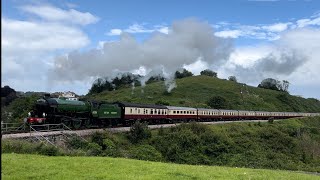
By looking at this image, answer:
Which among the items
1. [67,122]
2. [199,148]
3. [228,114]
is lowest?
[199,148]

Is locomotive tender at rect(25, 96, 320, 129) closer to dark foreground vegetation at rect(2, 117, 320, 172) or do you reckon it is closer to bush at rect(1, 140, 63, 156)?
dark foreground vegetation at rect(2, 117, 320, 172)

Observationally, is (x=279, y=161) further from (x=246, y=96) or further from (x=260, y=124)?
(x=246, y=96)

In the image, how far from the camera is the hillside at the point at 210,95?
102688 millimetres

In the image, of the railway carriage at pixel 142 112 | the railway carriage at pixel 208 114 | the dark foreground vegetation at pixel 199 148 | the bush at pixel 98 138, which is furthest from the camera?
the railway carriage at pixel 208 114

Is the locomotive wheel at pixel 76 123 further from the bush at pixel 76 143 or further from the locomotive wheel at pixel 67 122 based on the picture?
the bush at pixel 76 143

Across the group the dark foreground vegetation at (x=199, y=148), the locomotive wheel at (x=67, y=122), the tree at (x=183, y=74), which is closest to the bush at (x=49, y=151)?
the dark foreground vegetation at (x=199, y=148)

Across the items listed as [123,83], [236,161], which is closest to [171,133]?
[236,161]

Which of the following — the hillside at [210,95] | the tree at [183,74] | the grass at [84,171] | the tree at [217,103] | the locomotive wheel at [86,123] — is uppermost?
the tree at [183,74]

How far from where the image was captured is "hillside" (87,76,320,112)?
337 feet

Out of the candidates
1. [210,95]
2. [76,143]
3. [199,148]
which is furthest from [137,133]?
[210,95]

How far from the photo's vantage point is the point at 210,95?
390 ft

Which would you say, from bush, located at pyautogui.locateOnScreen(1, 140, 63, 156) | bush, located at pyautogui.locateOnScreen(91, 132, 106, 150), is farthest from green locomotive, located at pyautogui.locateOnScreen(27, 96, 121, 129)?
bush, located at pyautogui.locateOnScreen(1, 140, 63, 156)

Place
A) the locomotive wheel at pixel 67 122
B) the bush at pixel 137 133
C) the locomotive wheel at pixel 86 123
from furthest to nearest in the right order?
1. the locomotive wheel at pixel 86 123
2. the bush at pixel 137 133
3. the locomotive wheel at pixel 67 122

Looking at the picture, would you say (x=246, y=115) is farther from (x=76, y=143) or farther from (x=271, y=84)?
(x=271, y=84)
